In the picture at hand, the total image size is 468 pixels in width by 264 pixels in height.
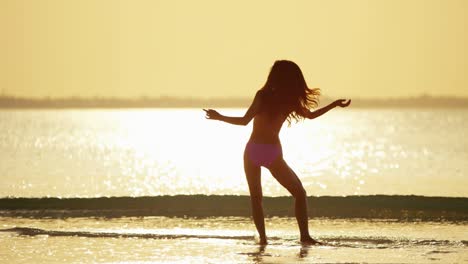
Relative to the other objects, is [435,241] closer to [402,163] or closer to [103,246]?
[103,246]

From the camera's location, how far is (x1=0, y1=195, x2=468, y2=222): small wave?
1784 cm

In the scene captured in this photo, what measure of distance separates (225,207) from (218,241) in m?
4.03

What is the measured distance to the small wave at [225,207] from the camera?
17.8m

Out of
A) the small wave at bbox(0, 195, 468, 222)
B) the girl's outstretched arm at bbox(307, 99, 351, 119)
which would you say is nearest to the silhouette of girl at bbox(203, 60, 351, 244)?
the girl's outstretched arm at bbox(307, 99, 351, 119)

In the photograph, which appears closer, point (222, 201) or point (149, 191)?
point (222, 201)

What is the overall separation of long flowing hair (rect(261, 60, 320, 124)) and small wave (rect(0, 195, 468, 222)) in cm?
391

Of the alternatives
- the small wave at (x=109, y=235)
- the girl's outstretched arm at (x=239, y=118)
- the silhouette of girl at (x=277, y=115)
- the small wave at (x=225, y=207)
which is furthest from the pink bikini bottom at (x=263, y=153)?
the small wave at (x=225, y=207)

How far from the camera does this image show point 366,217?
17.5 metres

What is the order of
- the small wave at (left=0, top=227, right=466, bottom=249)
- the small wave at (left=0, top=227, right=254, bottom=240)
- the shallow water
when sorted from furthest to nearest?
1. the small wave at (left=0, top=227, right=254, bottom=240)
2. the small wave at (left=0, top=227, right=466, bottom=249)
3. the shallow water

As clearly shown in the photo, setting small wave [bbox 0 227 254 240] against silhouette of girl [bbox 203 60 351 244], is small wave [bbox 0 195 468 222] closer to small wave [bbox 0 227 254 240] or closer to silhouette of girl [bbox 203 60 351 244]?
small wave [bbox 0 227 254 240]

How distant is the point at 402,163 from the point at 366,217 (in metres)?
52.3

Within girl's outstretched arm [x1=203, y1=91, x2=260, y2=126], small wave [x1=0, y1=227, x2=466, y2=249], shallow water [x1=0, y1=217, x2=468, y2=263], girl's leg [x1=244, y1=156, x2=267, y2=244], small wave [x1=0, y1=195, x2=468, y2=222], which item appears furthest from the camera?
small wave [x1=0, y1=195, x2=468, y2=222]

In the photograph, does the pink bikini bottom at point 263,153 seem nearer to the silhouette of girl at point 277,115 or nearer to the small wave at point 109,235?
the silhouette of girl at point 277,115

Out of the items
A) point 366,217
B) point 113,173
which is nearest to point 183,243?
point 366,217
